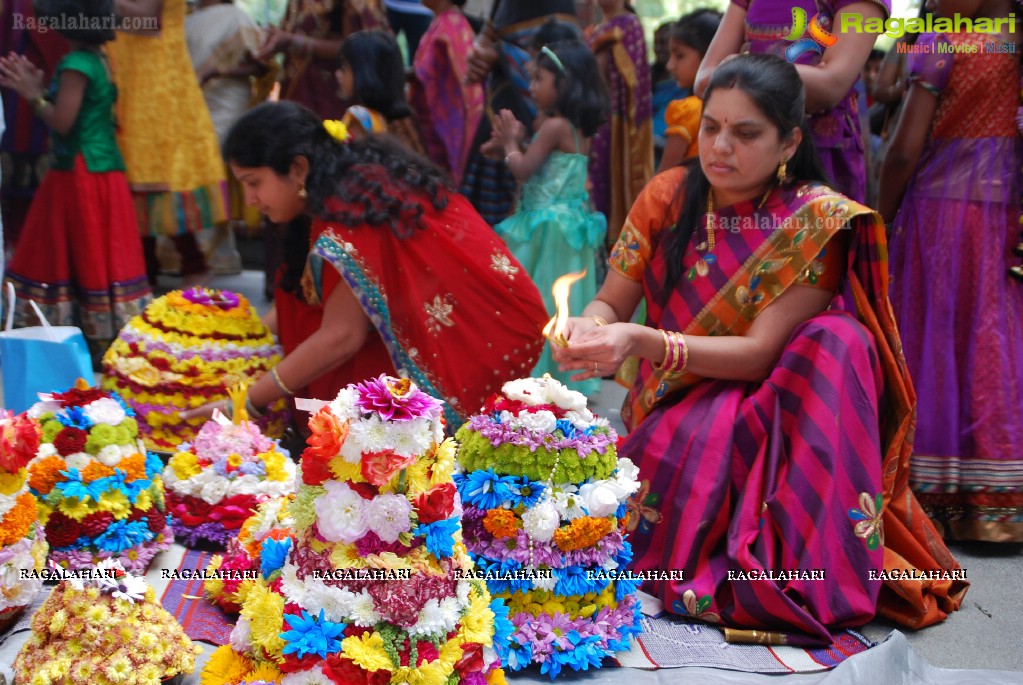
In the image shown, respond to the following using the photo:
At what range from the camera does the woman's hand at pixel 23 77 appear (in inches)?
165

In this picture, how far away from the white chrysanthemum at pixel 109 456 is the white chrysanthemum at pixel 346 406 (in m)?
0.91

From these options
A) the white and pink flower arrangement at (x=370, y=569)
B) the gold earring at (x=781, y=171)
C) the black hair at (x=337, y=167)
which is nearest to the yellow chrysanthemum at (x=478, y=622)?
the white and pink flower arrangement at (x=370, y=569)

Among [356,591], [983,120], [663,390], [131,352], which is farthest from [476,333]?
[983,120]

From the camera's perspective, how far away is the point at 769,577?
2340 millimetres

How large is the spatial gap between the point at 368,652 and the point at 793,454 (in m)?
1.22

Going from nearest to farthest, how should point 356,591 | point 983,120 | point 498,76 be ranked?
point 356,591 → point 983,120 → point 498,76

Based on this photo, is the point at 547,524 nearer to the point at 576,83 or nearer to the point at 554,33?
the point at 576,83

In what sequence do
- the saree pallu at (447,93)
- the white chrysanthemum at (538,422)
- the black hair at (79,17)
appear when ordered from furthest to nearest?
the saree pallu at (447,93) < the black hair at (79,17) < the white chrysanthemum at (538,422)

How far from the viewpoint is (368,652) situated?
175 cm

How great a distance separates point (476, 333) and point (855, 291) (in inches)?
49.1

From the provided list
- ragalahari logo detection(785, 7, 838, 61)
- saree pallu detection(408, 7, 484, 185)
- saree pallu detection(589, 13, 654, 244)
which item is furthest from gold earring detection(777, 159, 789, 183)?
saree pallu detection(408, 7, 484, 185)

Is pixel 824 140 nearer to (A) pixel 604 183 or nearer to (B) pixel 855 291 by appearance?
(B) pixel 855 291

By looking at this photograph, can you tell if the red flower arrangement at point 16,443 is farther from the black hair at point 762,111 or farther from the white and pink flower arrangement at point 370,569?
the black hair at point 762,111

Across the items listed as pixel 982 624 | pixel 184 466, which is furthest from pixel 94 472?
pixel 982 624
